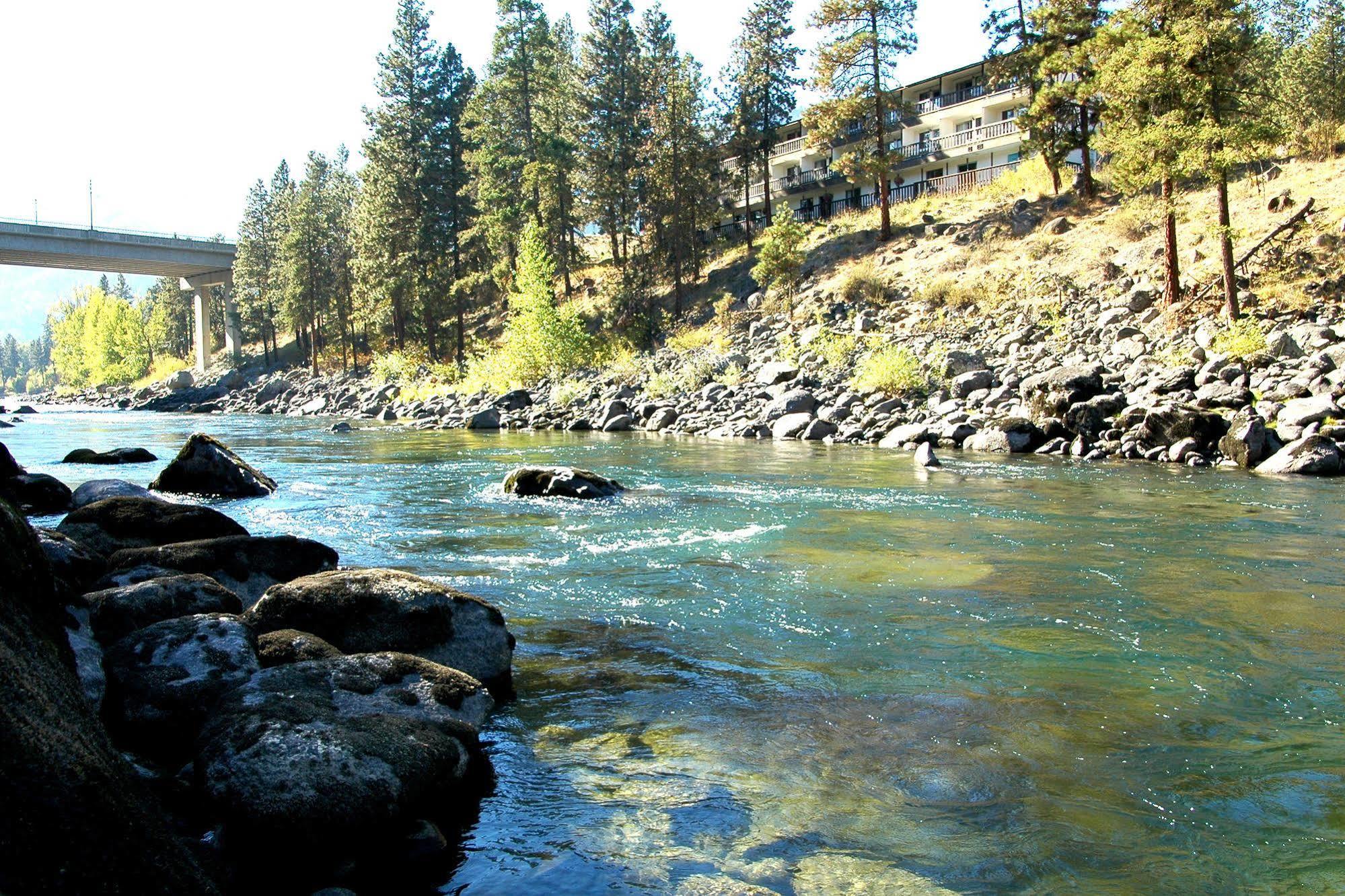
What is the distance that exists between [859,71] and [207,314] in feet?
214

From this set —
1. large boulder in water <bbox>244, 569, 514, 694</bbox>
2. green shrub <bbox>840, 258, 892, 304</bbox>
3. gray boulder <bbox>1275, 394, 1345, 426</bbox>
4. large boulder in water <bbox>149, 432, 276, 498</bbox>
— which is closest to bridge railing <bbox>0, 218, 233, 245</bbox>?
green shrub <bbox>840, 258, 892, 304</bbox>

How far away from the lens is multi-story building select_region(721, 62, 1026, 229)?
52.9 meters

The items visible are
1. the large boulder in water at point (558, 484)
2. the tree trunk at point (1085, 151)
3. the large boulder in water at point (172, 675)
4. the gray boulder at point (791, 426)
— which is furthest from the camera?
the tree trunk at point (1085, 151)

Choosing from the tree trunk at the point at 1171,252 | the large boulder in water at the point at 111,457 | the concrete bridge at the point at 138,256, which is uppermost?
the concrete bridge at the point at 138,256

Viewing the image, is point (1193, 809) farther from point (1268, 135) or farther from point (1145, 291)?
point (1145, 291)

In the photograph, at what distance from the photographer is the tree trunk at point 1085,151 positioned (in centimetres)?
3821

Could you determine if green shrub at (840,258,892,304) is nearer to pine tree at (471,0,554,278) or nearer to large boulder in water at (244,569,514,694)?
pine tree at (471,0,554,278)

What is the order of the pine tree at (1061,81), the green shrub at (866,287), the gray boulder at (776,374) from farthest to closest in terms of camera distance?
the green shrub at (866,287) → the pine tree at (1061,81) → the gray boulder at (776,374)

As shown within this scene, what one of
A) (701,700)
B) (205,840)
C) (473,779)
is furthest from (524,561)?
(205,840)

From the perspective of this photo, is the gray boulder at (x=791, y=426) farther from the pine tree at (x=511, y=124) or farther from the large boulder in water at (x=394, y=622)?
the pine tree at (x=511, y=124)

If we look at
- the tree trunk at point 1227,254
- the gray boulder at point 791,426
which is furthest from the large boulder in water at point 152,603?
the tree trunk at point 1227,254

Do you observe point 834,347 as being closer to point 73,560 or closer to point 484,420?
point 484,420

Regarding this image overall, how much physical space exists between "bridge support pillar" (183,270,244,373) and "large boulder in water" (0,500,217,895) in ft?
273

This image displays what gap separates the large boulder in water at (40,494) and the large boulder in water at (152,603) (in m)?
7.75
